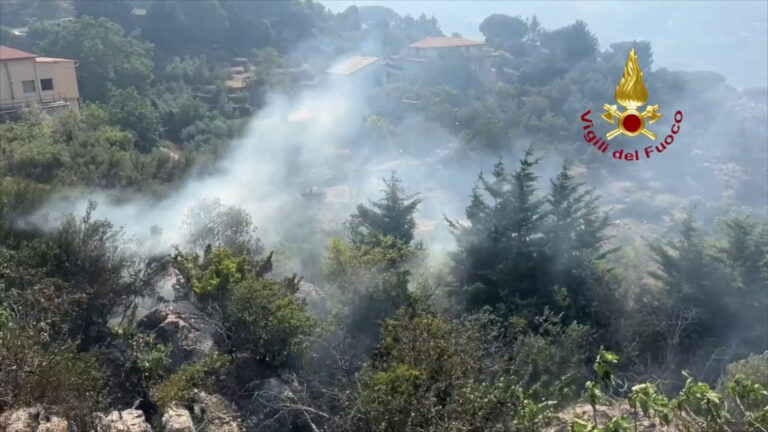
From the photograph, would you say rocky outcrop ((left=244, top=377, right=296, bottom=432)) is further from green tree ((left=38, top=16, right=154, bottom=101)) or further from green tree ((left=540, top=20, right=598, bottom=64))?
green tree ((left=540, top=20, right=598, bottom=64))

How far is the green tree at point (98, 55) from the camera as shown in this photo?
3078 centimetres

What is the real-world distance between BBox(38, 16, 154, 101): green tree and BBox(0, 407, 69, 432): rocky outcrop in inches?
985

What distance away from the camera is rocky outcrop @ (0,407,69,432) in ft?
21.1

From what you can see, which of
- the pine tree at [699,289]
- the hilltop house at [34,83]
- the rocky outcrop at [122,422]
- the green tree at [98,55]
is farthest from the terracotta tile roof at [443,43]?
the rocky outcrop at [122,422]

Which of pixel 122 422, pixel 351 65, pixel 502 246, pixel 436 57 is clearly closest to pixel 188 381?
pixel 122 422

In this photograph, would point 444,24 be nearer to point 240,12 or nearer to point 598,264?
point 240,12

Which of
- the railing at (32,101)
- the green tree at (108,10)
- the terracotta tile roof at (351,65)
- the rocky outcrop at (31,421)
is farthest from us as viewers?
the green tree at (108,10)

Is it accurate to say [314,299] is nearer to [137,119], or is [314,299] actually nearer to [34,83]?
[34,83]

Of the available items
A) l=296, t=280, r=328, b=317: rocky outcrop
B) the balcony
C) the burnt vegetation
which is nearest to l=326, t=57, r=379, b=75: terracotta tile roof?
the burnt vegetation

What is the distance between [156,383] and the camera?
29.8ft

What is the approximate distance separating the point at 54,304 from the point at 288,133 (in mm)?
23997

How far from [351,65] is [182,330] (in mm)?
36507

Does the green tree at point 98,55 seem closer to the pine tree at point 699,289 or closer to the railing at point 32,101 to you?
the railing at point 32,101

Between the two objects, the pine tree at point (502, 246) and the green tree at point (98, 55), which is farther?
the green tree at point (98, 55)
